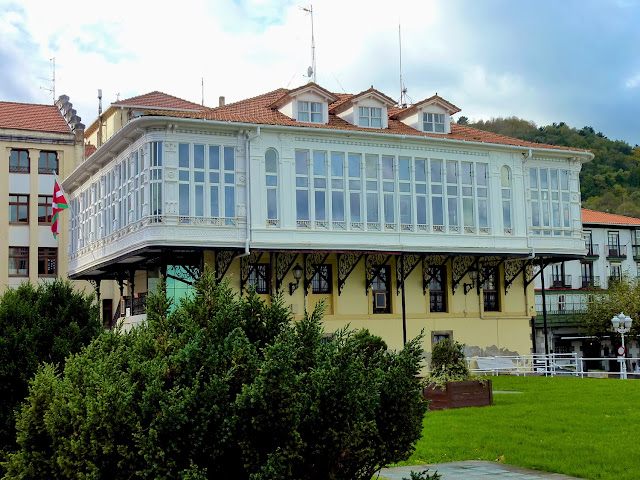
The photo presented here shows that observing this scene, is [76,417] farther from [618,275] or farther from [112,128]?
[618,275]

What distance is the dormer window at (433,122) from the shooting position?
117 feet

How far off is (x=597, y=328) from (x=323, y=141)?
124ft

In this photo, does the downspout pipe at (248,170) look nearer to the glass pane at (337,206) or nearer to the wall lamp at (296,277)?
the wall lamp at (296,277)

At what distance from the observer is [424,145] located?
33.9 m

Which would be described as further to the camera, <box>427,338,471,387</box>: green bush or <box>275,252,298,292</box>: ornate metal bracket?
<box>275,252,298,292</box>: ornate metal bracket

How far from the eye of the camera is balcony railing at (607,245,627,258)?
71.0 meters

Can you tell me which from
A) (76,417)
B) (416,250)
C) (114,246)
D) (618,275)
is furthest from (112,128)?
(618,275)

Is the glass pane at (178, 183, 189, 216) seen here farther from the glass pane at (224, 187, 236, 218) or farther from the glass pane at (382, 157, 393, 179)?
the glass pane at (382, 157, 393, 179)

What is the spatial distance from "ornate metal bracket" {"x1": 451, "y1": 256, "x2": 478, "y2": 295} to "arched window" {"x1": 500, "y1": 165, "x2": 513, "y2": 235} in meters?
2.03

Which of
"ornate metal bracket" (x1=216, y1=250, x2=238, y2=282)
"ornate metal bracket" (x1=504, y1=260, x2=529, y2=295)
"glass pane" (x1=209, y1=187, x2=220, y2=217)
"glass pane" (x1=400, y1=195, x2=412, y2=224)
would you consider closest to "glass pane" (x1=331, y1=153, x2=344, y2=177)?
"glass pane" (x1=400, y1=195, x2=412, y2=224)

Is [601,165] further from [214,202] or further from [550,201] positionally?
[214,202]

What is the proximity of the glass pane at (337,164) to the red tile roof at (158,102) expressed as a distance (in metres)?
12.9

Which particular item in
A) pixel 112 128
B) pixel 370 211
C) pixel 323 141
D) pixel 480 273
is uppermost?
A: pixel 112 128

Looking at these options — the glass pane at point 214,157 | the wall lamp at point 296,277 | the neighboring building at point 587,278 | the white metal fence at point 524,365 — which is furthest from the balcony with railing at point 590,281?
the glass pane at point 214,157
